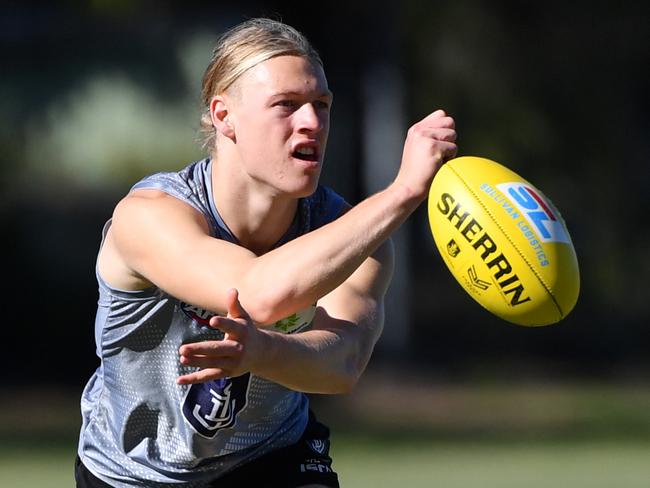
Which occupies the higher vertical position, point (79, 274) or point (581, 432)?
point (79, 274)

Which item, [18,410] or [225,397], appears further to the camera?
[18,410]

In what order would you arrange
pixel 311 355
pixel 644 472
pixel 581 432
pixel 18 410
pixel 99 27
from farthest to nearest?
pixel 99 27
pixel 18 410
pixel 581 432
pixel 644 472
pixel 311 355

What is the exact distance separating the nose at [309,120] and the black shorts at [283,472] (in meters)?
0.97

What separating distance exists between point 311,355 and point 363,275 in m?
0.51

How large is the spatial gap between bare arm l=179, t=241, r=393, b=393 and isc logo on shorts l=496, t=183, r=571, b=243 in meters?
0.57

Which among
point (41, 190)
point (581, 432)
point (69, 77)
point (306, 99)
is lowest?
point (306, 99)

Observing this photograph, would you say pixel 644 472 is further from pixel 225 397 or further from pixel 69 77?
pixel 69 77

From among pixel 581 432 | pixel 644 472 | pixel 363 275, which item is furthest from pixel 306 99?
pixel 581 432

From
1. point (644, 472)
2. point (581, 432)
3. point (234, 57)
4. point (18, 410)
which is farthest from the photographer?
point (18, 410)

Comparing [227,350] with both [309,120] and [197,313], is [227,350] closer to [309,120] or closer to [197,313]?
[197,313]

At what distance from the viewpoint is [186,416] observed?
371 centimetres

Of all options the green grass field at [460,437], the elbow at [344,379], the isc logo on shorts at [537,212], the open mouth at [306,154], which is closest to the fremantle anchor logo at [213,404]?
the elbow at [344,379]

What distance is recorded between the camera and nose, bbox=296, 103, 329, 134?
11.5 ft

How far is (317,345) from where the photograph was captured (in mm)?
3521
